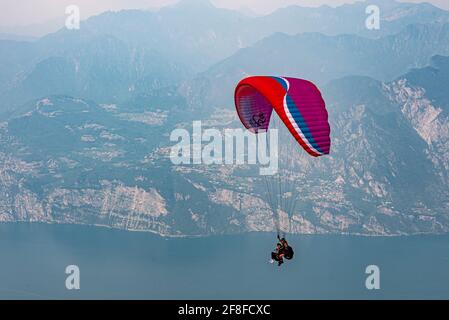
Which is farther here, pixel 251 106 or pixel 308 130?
pixel 251 106
